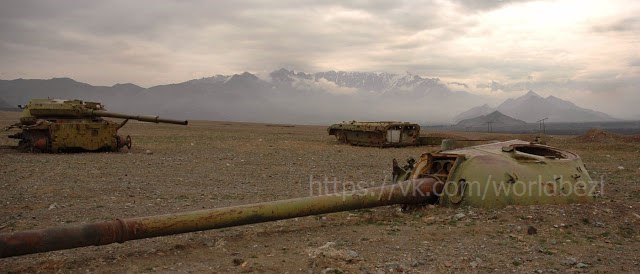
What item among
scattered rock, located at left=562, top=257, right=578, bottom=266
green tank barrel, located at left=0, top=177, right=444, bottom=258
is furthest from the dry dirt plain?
green tank barrel, located at left=0, top=177, right=444, bottom=258

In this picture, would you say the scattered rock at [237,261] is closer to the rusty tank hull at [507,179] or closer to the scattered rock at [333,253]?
the scattered rock at [333,253]

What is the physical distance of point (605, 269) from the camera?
197 inches

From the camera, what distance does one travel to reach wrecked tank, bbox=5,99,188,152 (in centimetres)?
1700

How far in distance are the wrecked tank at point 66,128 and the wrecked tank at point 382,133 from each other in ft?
33.7

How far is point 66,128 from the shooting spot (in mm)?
17188

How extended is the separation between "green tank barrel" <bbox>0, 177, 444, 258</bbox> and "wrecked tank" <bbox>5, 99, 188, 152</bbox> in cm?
1372

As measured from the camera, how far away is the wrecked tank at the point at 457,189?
556 centimetres

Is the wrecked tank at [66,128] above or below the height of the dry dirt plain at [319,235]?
above

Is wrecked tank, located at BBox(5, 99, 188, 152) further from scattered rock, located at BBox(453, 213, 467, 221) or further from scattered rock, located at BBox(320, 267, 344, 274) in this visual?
scattered rock, located at BBox(320, 267, 344, 274)

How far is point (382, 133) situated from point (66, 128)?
1242cm

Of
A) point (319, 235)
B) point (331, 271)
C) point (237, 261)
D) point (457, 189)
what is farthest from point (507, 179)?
point (237, 261)

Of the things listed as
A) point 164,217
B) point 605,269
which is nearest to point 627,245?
point 605,269

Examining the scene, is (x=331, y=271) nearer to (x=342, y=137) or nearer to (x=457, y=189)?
(x=457, y=189)

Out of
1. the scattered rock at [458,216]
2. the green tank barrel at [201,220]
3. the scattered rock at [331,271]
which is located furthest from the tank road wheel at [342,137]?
the scattered rock at [331,271]
